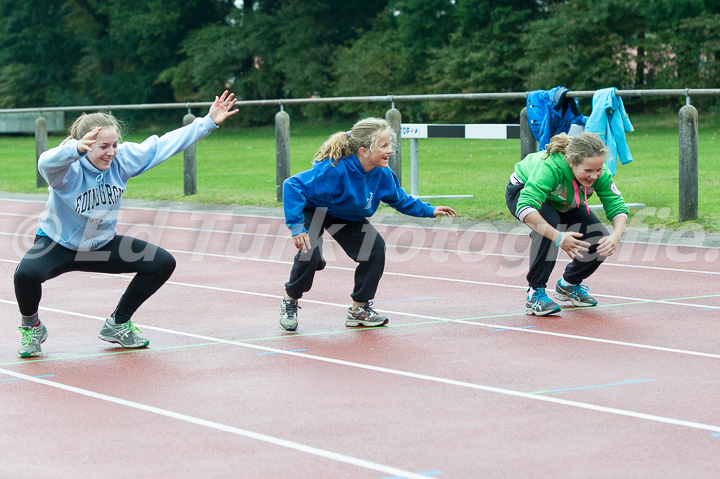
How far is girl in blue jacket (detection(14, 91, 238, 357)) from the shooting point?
6.61 meters

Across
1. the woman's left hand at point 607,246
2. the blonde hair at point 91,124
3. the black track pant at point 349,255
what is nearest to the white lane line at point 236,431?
the blonde hair at point 91,124

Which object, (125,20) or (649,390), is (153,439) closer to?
(649,390)

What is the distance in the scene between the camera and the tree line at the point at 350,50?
4128cm

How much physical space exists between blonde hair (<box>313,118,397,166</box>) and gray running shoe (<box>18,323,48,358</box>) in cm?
209

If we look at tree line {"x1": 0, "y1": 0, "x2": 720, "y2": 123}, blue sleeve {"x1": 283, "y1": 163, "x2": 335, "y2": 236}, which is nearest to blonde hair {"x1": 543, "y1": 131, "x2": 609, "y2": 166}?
blue sleeve {"x1": 283, "y1": 163, "x2": 335, "y2": 236}

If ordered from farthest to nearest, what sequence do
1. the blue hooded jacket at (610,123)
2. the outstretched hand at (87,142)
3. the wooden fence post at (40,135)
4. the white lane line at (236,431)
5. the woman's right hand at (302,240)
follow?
1. the wooden fence post at (40,135)
2. the blue hooded jacket at (610,123)
3. the woman's right hand at (302,240)
4. the outstretched hand at (87,142)
5. the white lane line at (236,431)

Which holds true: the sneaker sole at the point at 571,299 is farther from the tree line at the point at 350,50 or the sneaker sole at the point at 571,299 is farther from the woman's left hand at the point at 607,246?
the tree line at the point at 350,50

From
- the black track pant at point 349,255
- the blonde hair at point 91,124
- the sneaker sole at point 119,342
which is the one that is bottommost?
the sneaker sole at point 119,342

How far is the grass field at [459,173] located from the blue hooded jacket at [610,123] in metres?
0.87

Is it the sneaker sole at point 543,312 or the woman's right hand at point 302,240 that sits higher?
the woman's right hand at point 302,240

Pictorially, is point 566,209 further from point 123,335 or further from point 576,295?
point 123,335

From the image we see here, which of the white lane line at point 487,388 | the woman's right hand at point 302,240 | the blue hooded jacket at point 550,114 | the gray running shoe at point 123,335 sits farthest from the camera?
the blue hooded jacket at point 550,114

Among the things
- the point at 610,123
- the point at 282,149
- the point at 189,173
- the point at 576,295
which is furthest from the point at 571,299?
the point at 189,173

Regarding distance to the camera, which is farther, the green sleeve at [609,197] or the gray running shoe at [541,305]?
the gray running shoe at [541,305]
